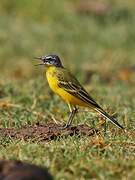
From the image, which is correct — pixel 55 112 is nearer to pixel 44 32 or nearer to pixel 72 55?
pixel 72 55

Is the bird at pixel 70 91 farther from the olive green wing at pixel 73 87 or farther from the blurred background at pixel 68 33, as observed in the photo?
the blurred background at pixel 68 33

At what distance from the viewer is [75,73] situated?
14.3 metres

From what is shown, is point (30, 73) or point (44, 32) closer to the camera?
point (30, 73)

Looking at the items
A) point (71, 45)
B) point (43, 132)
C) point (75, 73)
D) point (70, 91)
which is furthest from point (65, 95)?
point (71, 45)

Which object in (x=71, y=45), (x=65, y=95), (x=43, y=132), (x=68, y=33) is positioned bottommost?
(x=43, y=132)

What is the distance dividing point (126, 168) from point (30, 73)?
863 centimetres

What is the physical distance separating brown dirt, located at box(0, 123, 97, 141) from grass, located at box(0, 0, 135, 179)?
171 millimetres

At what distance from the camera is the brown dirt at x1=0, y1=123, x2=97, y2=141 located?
291 inches

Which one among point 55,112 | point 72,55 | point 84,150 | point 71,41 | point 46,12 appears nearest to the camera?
point 84,150

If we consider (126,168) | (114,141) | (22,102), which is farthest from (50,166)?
(22,102)

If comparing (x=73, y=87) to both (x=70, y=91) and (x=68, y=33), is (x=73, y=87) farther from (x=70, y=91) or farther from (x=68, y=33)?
(x=68, y=33)

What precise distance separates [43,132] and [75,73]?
683cm

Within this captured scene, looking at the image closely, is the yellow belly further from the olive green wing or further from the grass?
the grass

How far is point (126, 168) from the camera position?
19.8ft
